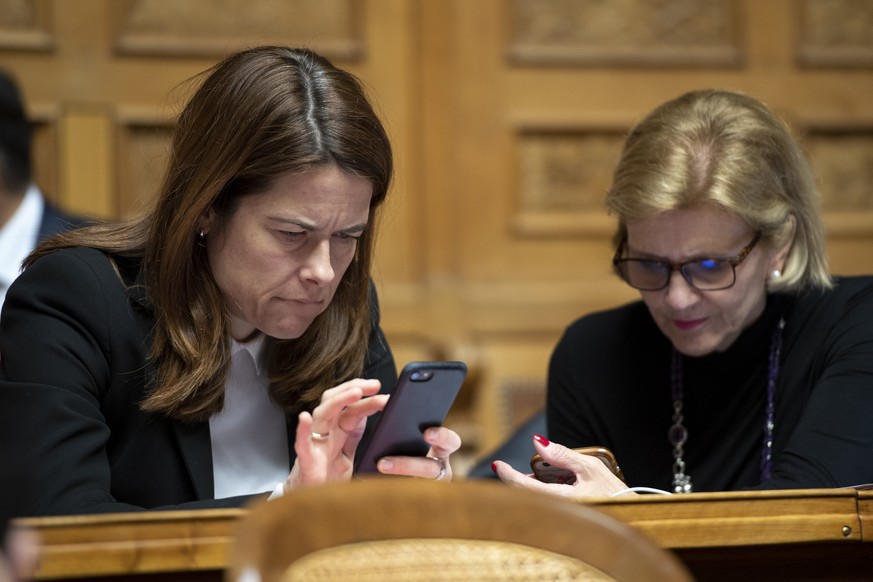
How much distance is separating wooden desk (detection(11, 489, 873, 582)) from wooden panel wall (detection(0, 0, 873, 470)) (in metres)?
2.56

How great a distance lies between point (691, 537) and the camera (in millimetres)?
1526

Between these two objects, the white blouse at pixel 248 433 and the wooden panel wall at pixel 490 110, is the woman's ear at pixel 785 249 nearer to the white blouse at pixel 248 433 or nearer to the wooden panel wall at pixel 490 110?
the white blouse at pixel 248 433

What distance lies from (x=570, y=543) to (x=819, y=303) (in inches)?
57.0

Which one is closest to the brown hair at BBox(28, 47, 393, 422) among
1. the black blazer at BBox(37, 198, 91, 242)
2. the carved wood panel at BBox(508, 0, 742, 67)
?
the black blazer at BBox(37, 198, 91, 242)

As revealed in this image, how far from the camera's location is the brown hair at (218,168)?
1.95 metres

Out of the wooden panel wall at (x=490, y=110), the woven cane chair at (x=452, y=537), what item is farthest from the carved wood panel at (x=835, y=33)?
the woven cane chair at (x=452, y=537)

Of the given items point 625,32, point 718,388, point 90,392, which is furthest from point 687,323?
point 625,32

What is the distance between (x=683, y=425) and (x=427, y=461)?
2.67 feet

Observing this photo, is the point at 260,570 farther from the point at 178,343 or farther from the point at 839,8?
the point at 839,8

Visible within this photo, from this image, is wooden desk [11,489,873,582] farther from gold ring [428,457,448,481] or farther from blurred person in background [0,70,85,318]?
blurred person in background [0,70,85,318]

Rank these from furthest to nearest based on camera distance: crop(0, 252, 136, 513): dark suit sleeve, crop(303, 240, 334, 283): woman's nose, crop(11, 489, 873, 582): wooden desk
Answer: crop(303, 240, 334, 283): woman's nose
crop(0, 252, 136, 513): dark suit sleeve
crop(11, 489, 873, 582): wooden desk

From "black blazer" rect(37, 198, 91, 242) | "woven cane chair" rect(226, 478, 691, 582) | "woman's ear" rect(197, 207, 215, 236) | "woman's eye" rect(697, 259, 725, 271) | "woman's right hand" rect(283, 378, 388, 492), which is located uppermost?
"woman's ear" rect(197, 207, 215, 236)

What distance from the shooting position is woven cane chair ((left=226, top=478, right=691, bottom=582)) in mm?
1089

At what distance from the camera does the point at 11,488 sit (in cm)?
119
